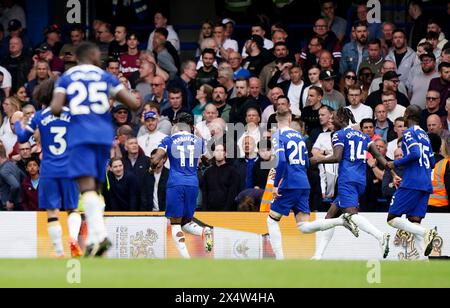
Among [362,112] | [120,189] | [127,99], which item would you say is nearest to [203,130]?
[120,189]

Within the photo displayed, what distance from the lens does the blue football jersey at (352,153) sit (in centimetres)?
1891

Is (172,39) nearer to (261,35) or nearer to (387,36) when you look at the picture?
(261,35)

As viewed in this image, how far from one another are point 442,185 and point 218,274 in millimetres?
8458

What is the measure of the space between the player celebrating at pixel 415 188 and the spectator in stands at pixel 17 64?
888cm

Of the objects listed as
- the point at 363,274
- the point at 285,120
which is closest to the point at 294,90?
the point at 285,120

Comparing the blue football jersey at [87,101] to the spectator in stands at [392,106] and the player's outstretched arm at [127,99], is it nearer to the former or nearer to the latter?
the player's outstretched arm at [127,99]

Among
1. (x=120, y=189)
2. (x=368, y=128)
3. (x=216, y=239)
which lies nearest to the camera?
(x=216, y=239)

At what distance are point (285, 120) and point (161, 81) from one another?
204 inches

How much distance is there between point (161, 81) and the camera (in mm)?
23578

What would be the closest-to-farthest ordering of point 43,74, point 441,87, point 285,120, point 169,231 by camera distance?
point 285,120
point 169,231
point 441,87
point 43,74

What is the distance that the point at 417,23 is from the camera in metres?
24.1

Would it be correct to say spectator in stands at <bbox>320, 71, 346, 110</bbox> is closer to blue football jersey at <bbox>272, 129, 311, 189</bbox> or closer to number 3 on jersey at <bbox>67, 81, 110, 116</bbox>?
blue football jersey at <bbox>272, 129, 311, 189</bbox>

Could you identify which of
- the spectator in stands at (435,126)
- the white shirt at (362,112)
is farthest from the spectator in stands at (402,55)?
the spectator in stands at (435,126)
